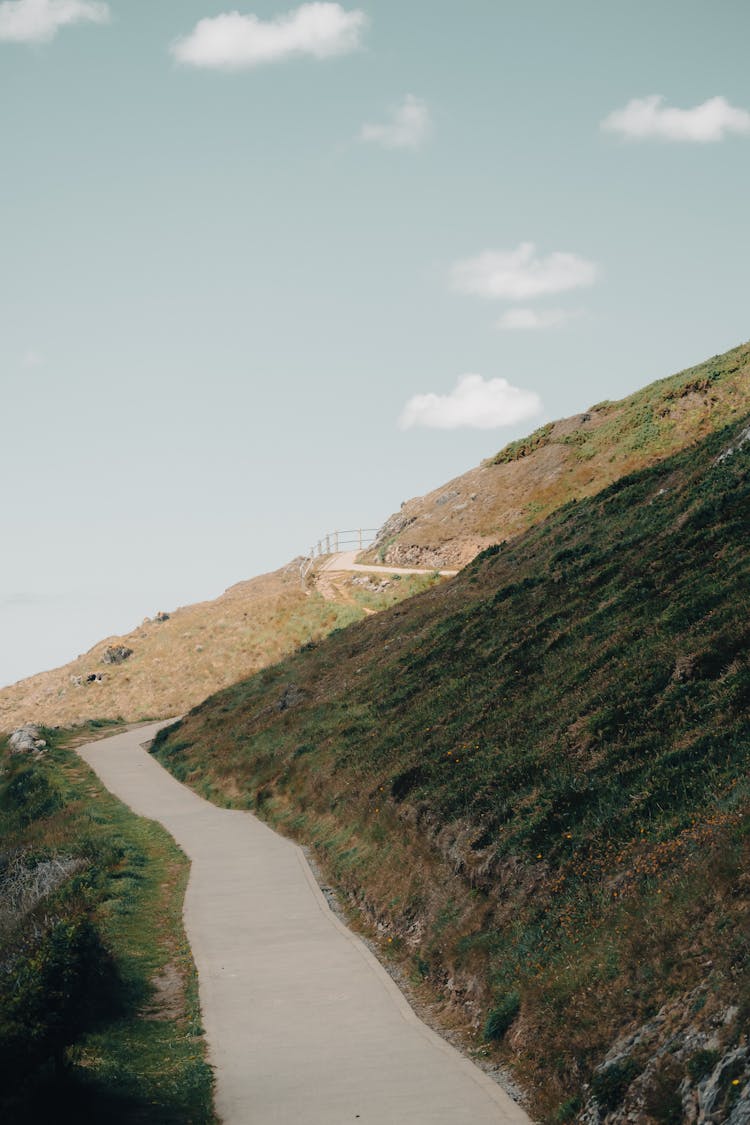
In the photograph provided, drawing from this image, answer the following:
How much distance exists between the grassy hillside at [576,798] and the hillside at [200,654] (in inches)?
853

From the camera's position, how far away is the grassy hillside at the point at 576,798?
1030 cm

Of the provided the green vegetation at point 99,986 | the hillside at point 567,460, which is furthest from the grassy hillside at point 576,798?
the hillside at point 567,460

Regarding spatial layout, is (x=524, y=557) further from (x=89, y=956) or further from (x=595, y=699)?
(x=89, y=956)

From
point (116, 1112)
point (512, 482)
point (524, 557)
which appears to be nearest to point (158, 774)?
point (524, 557)

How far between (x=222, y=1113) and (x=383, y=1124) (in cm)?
183

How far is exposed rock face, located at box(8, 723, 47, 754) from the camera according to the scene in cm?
4525

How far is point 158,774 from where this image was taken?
39219 mm

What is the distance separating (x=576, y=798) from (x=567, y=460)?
4918 cm

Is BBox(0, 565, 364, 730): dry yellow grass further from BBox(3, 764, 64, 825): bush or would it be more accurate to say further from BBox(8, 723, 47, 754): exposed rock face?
BBox(3, 764, 64, 825): bush

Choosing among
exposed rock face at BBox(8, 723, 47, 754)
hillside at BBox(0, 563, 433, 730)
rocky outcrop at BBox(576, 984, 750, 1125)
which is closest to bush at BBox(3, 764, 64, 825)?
exposed rock face at BBox(8, 723, 47, 754)

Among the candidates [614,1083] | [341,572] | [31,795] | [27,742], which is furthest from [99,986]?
[341,572]

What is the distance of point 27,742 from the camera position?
46500mm

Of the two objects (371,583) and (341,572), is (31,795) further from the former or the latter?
(341,572)

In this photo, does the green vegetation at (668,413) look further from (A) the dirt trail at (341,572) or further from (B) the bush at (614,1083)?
(B) the bush at (614,1083)
